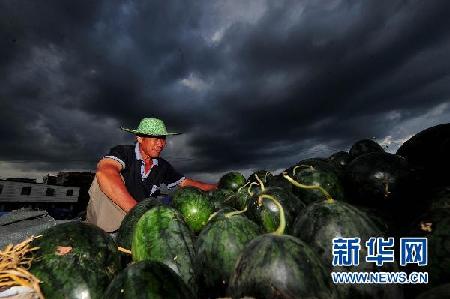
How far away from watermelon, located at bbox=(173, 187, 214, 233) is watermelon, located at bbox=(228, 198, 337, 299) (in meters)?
2.18

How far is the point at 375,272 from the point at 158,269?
1593 mm

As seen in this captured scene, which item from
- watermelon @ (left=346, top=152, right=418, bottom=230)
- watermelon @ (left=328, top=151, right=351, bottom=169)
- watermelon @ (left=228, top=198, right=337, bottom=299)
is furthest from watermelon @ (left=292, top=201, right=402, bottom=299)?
watermelon @ (left=328, top=151, right=351, bottom=169)

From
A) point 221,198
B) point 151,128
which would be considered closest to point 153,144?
point 151,128

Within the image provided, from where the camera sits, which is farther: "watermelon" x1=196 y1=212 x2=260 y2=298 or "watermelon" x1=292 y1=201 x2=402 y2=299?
"watermelon" x1=196 y1=212 x2=260 y2=298

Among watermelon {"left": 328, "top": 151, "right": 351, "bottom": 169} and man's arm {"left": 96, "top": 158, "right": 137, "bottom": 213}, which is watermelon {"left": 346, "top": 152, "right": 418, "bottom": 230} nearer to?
watermelon {"left": 328, "top": 151, "right": 351, "bottom": 169}

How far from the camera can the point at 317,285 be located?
2.01 m

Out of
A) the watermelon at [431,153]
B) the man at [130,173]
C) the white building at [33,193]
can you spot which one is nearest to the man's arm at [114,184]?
the man at [130,173]

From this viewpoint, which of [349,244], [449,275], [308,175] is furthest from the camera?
[308,175]

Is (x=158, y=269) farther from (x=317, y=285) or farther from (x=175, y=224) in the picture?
(x=317, y=285)

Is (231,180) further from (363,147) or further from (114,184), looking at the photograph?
(114,184)

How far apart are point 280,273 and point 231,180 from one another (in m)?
6.58

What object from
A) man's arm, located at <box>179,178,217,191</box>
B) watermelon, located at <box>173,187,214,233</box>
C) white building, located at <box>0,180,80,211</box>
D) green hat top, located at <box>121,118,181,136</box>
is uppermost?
green hat top, located at <box>121,118,181,136</box>

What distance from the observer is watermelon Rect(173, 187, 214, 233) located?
438cm

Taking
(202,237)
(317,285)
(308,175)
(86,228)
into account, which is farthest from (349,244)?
(86,228)
